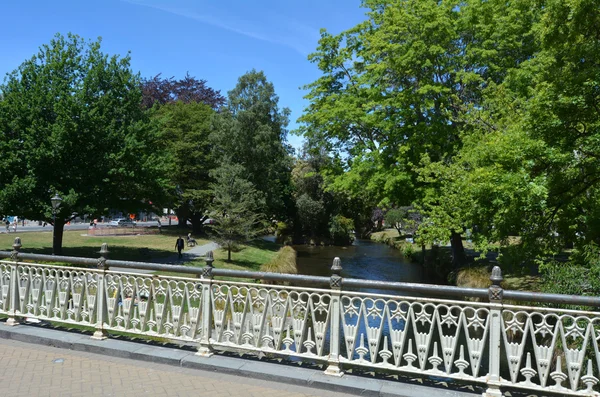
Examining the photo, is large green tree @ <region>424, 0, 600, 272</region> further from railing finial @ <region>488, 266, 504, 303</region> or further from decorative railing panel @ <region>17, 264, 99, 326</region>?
decorative railing panel @ <region>17, 264, 99, 326</region>

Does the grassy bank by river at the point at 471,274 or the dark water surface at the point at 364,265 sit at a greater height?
the grassy bank by river at the point at 471,274

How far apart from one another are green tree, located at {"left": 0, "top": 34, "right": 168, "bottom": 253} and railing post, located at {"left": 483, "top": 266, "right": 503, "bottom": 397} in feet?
68.7

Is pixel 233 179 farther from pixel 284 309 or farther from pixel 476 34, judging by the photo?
pixel 284 309

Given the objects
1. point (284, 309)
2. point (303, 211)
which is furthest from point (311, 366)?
point (303, 211)

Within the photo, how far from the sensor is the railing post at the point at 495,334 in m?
4.45

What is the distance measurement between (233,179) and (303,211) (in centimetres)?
1335

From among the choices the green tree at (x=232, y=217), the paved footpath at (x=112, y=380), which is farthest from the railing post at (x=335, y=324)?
the green tree at (x=232, y=217)

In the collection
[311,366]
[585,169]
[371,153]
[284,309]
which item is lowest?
[311,366]

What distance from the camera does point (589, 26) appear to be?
949 cm

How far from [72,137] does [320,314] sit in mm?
20724

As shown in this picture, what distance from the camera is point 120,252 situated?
27.5m

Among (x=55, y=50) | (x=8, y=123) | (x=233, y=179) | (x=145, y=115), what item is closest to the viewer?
(x=8, y=123)

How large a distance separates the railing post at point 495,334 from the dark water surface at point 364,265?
66.8ft

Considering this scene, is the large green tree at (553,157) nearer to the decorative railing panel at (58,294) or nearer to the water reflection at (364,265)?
the decorative railing panel at (58,294)
